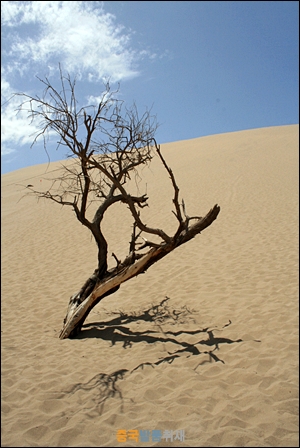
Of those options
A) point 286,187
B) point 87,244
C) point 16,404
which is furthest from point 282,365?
point 286,187

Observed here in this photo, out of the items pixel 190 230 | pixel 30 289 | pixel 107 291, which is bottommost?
pixel 30 289

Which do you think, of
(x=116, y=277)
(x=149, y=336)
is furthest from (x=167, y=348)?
(x=116, y=277)

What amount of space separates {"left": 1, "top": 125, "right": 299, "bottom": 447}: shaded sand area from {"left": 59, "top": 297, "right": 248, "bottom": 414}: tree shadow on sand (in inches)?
0.7

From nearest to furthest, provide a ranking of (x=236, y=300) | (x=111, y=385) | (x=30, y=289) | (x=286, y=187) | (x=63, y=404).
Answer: (x=63, y=404) < (x=111, y=385) < (x=236, y=300) < (x=30, y=289) < (x=286, y=187)

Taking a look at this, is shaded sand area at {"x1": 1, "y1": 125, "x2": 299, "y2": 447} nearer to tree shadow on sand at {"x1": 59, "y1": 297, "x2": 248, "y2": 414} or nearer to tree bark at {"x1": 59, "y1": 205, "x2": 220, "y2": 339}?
tree shadow on sand at {"x1": 59, "y1": 297, "x2": 248, "y2": 414}

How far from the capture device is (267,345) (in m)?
4.26

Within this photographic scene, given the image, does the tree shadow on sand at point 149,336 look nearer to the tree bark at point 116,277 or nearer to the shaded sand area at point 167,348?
the shaded sand area at point 167,348

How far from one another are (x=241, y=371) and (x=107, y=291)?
2336mm

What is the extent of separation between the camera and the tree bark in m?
4.84

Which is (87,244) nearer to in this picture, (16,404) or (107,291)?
(107,291)

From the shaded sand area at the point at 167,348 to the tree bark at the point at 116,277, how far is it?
31 centimetres

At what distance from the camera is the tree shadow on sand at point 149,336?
376 cm

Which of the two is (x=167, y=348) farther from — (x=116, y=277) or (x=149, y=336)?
(x=116, y=277)

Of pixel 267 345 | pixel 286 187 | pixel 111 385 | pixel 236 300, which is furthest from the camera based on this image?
pixel 286 187
